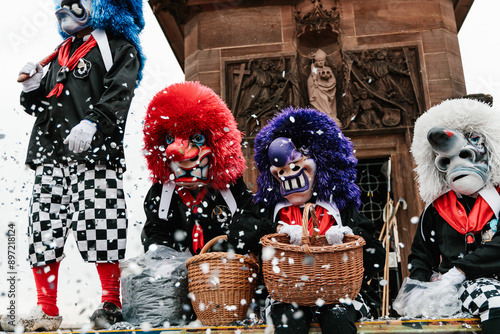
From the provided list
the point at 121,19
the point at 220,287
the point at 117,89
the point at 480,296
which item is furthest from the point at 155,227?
the point at 480,296

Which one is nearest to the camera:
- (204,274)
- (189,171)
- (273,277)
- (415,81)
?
(273,277)

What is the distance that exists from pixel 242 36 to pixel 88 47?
3709 mm

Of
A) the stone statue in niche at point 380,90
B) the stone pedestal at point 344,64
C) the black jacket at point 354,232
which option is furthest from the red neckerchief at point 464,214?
the stone statue in niche at point 380,90

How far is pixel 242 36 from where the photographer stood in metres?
7.16

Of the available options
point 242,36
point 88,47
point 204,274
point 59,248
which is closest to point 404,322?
point 204,274

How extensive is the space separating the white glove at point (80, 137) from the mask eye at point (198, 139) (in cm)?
66

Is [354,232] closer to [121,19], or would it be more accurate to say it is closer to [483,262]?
[483,262]

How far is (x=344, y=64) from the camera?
6.84m

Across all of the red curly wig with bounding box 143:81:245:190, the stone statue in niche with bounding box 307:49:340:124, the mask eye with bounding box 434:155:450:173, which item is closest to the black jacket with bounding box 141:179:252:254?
the red curly wig with bounding box 143:81:245:190

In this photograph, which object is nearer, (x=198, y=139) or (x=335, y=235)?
(x=335, y=235)

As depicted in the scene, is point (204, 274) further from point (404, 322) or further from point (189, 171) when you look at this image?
point (404, 322)

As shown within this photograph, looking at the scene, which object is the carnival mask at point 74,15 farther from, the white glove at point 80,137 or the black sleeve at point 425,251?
the black sleeve at point 425,251

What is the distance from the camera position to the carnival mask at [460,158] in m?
3.30

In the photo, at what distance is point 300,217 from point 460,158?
109 centimetres
